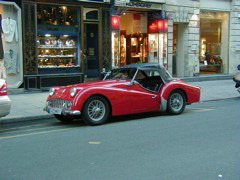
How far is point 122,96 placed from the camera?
886 centimetres

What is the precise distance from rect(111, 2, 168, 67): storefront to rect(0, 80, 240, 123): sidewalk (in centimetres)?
382

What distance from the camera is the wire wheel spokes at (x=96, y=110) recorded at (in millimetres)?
8492

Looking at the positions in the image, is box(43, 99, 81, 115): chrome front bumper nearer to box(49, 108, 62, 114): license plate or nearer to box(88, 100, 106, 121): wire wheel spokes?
box(49, 108, 62, 114): license plate

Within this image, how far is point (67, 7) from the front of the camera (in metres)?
15.9

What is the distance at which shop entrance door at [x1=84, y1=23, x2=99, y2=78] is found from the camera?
55.3 feet

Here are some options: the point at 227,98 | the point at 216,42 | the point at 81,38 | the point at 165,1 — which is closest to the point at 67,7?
the point at 81,38

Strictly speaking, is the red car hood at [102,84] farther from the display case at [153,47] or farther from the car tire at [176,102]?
the display case at [153,47]

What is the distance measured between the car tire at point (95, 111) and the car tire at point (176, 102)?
2.09 m

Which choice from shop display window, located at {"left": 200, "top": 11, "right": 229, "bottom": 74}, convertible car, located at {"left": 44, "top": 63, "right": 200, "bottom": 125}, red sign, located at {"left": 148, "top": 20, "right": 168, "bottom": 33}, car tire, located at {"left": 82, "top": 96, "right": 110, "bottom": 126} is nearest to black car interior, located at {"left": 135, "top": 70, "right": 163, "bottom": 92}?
convertible car, located at {"left": 44, "top": 63, "right": 200, "bottom": 125}

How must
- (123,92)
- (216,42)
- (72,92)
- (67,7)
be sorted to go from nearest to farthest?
(72,92), (123,92), (67,7), (216,42)

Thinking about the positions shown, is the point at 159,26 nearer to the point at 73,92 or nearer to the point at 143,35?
the point at 143,35

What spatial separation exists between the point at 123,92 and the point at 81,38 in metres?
8.05

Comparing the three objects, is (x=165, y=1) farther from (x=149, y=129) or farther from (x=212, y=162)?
(x=212, y=162)

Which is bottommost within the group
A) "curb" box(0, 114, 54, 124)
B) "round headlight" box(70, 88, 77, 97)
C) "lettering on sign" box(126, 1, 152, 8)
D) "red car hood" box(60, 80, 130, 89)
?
"curb" box(0, 114, 54, 124)
